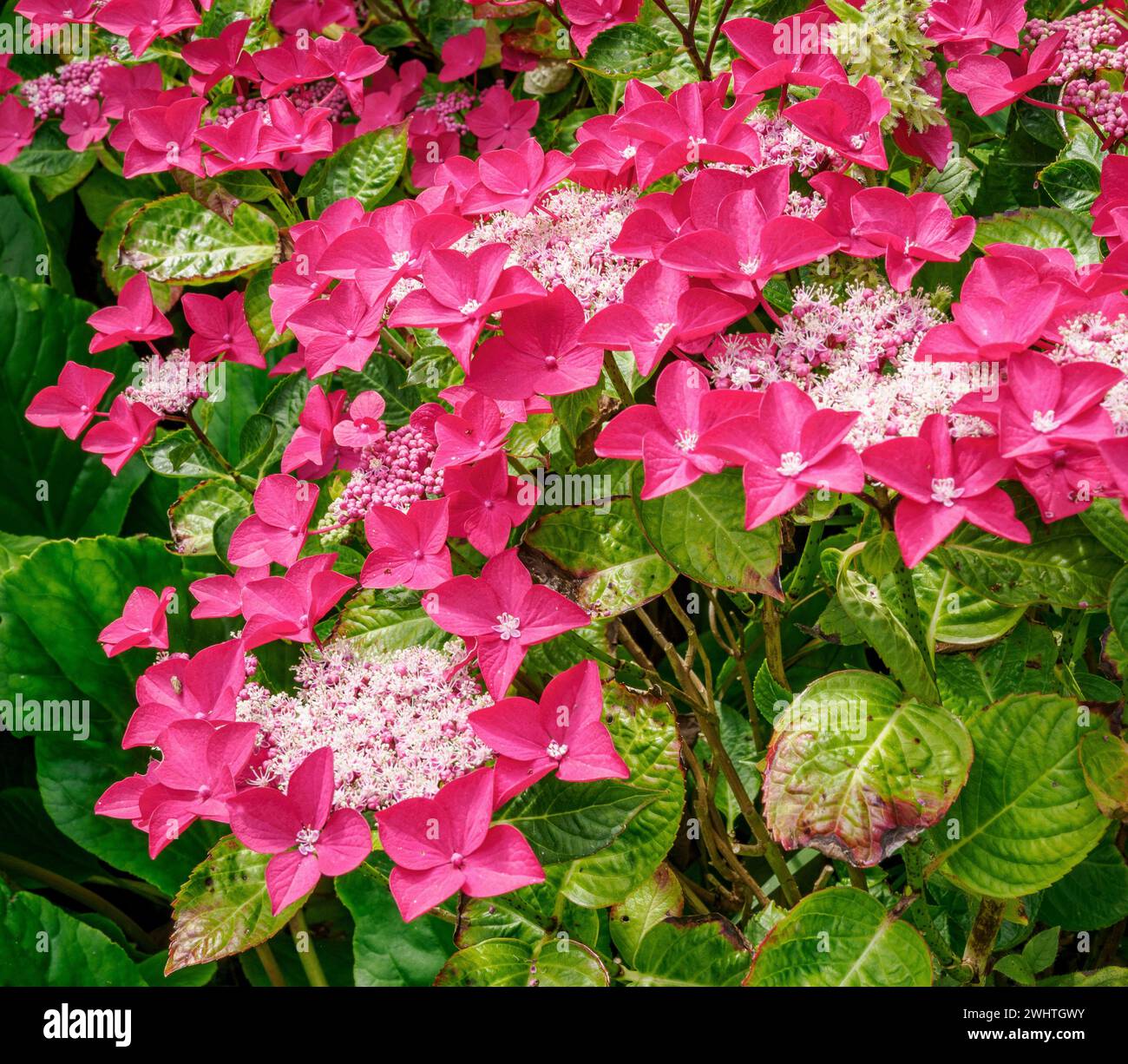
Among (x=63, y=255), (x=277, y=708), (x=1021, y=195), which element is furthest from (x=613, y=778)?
(x=63, y=255)

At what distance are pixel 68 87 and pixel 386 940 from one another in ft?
3.63

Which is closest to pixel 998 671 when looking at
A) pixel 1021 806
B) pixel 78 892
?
pixel 1021 806

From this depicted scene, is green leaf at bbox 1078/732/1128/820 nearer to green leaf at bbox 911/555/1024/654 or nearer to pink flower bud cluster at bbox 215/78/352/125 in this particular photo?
green leaf at bbox 911/555/1024/654

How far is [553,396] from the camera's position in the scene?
0.86 metres

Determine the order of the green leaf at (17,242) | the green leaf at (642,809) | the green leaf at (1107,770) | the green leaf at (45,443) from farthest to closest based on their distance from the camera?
1. the green leaf at (17,242)
2. the green leaf at (45,443)
3. the green leaf at (642,809)
4. the green leaf at (1107,770)

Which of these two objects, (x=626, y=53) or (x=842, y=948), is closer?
(x=842, y=948)

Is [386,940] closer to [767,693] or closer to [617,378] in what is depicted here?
[767,693]

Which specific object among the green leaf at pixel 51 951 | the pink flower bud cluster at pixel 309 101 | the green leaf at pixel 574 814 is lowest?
the green leaf at pixel 51 951

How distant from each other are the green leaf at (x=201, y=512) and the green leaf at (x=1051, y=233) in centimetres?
77

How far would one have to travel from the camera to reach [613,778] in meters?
0.84

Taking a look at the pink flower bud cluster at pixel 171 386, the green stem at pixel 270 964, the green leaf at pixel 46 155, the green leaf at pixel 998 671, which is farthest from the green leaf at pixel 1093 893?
the green leaf at pixel 46 155

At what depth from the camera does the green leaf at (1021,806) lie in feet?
2.75

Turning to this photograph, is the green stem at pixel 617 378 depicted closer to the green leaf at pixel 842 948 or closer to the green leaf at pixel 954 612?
the green leaf at pixel 954 612

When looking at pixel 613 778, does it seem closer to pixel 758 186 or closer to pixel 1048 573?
pixel 1048 573
